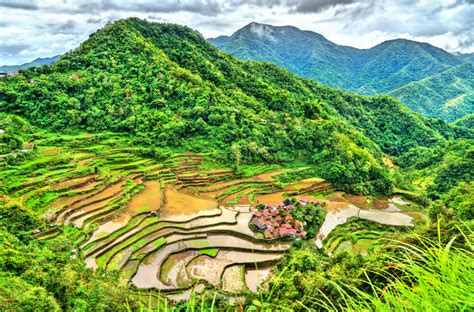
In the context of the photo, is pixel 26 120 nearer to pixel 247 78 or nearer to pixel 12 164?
pixel 12 164

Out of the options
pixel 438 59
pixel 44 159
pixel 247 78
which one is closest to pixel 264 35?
pixel 438 59

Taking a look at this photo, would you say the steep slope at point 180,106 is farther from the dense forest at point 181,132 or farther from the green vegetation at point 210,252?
the green vegetation at point 210,252

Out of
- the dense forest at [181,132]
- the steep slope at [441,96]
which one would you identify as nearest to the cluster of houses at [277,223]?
the dense forest at [181,132]

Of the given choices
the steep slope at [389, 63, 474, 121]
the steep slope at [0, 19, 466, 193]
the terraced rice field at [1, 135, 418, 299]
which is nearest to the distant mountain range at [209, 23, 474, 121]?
the steep slope at [389, 63, 474, 121]

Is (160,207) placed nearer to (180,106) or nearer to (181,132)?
(181,132)

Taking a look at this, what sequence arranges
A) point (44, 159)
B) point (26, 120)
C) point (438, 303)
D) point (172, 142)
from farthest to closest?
point (172, 142), point (26, 120), point (44, 159), point (438, 303)

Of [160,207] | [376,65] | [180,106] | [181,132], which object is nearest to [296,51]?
[376,65]

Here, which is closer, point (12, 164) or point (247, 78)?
point (12, 164)
